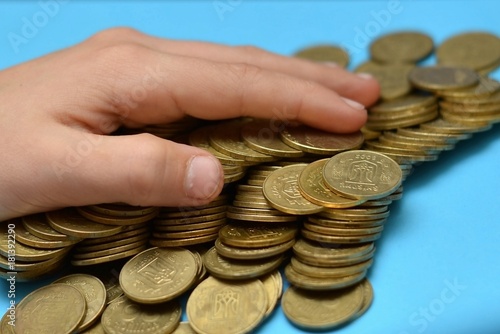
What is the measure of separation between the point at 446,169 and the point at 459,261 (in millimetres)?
422

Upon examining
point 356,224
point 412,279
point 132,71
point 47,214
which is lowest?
point 412,279

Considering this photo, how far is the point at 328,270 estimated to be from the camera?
156 cm

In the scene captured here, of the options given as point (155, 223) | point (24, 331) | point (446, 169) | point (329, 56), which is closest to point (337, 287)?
point (155, 223)

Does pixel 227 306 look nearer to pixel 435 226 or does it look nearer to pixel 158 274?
pixel 158 274

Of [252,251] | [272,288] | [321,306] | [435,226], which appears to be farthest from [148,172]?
[435,226]

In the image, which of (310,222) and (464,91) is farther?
(464,91)

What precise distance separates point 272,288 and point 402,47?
1484mm

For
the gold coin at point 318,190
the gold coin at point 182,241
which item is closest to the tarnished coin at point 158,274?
the gold coin at point 182,241

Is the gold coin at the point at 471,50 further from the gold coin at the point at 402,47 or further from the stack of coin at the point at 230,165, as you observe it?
the stack of coin at the point at 230,165

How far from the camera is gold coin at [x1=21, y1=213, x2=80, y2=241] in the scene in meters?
1.64

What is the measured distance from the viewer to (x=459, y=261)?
165cm

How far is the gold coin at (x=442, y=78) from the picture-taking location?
6.84ft

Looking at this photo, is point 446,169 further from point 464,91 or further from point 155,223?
point 155,223

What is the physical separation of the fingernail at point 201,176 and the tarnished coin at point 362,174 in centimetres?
33
